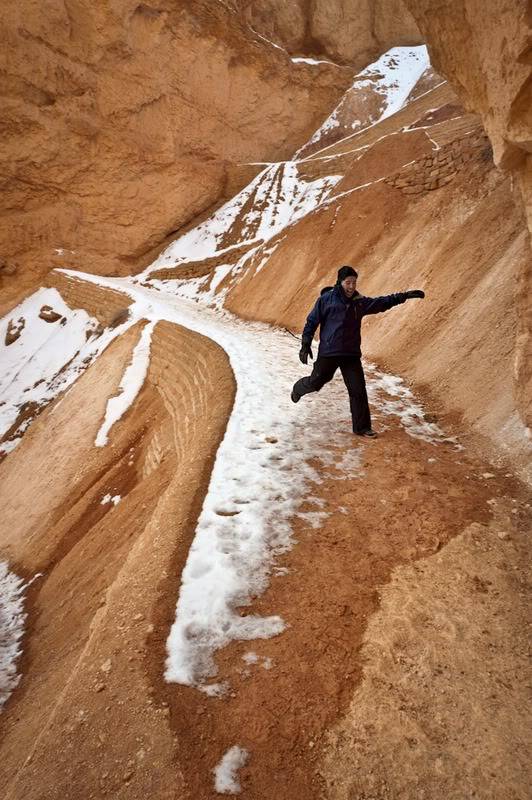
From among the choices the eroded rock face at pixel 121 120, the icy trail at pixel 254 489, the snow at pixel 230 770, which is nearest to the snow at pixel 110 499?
the icy trail at pixel 254 489

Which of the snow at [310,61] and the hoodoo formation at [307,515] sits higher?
the snow at [310,61]

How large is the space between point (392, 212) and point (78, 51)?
20.8 metres

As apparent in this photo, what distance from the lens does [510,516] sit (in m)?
3.54

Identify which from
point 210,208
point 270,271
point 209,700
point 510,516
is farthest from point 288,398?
point 210,208

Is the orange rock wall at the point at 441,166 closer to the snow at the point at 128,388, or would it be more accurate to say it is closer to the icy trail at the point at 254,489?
the icy trail at the point at 254,489

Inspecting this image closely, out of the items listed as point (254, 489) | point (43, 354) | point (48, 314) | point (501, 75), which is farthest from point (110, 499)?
A: point (48, 314)

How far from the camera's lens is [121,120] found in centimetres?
2511

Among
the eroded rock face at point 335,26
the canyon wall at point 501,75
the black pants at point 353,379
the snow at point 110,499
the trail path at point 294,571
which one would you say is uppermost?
the eroded rock face at point 335,26

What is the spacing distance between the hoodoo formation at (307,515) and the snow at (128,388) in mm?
83

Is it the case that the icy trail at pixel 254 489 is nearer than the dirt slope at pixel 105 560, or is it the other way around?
the dirt slope at pixel 105 560

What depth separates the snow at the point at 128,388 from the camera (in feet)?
29.6

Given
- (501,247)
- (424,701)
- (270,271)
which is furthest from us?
(270,271)

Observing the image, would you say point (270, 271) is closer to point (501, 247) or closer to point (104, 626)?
point (501, 247)

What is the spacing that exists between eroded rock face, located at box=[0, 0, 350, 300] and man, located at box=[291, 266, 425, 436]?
2343cm
